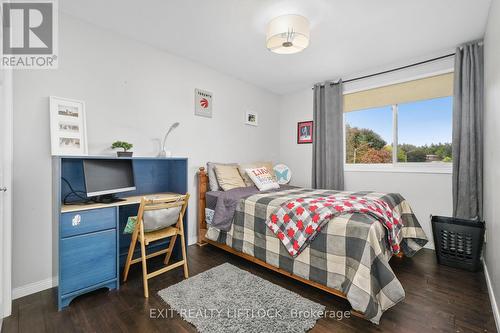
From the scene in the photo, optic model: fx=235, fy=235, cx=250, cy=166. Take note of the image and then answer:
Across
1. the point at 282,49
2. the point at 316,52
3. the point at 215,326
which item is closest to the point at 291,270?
the point at 215,326

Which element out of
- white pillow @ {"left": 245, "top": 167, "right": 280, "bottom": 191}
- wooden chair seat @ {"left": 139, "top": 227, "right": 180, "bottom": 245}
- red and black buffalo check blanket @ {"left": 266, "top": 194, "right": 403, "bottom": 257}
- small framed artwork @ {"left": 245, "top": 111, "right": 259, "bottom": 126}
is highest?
small framed artwork @ {"left": 245, "top": 111, "right": 259, "bottom": 126}

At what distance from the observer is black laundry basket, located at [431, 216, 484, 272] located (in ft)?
7.69

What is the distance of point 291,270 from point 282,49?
212cm

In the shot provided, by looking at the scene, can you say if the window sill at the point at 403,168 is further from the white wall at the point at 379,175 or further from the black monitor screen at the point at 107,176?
the black monitor screen at the point at 107,176

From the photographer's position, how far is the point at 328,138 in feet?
12.4

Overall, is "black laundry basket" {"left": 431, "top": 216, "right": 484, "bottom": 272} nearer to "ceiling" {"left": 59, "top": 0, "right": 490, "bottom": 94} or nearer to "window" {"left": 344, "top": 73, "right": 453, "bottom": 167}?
"window" {"left": 344, "top": 73, "right": 453, "bottom": 167}

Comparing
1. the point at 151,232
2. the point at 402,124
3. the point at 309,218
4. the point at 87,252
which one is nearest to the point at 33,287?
the point at 87,252

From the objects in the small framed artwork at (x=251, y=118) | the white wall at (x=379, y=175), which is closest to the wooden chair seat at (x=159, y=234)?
the small framed artwork at (x=251, y=118)

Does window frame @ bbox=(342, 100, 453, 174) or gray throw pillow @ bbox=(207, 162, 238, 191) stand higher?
window frame @ bbox=(342, 100, 453, 174)

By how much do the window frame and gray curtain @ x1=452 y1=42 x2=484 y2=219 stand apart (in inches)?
9.0

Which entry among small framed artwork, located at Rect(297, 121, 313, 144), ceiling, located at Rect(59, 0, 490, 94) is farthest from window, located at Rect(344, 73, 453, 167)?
small framed artwork, located at Rect(297, 121, 313, 144)

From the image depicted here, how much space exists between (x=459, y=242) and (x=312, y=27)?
269 cm

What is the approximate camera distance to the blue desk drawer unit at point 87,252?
1.71 metres

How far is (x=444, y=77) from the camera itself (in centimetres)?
293
